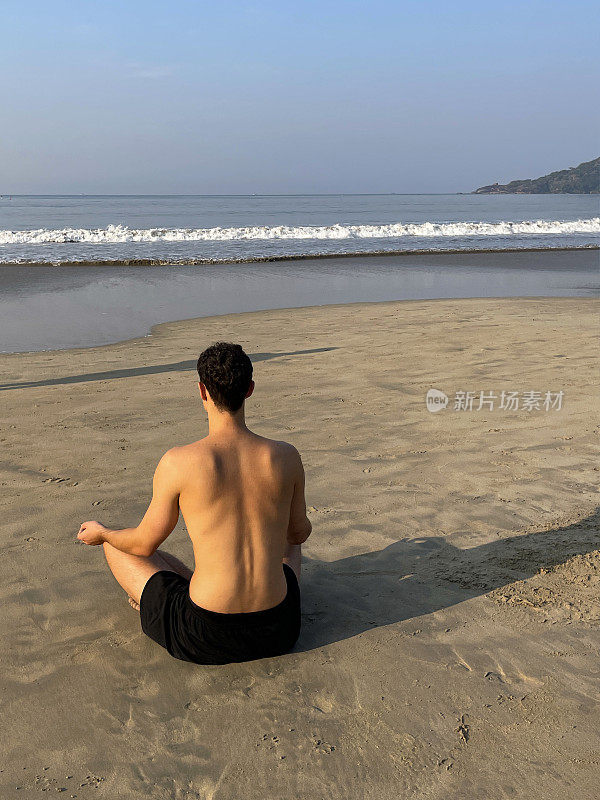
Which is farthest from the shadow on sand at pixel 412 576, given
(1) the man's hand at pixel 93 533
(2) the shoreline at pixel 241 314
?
(2) the shoreline at pixel 241 314

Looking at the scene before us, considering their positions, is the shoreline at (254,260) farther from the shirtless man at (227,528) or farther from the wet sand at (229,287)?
the shirtless man at (227,528)

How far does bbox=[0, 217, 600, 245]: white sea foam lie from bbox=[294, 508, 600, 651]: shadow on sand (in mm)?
30584

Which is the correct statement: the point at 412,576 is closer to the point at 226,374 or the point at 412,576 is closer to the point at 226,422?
the point at 226,422

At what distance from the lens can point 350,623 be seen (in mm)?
3445

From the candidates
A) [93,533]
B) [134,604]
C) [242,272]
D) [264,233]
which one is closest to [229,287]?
[242,272]

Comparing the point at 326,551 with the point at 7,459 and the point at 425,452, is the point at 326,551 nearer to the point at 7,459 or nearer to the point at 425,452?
the point at 425,452

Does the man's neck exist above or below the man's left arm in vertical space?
above

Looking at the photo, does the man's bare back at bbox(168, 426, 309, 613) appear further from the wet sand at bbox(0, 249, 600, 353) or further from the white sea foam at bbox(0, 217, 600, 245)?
the white sea foam at bbox(0, 217, 600, 245)

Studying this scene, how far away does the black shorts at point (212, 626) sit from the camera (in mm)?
2984

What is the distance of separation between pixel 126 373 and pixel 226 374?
624 centimetres

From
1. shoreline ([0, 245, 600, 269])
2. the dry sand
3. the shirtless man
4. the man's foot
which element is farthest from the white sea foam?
the shirtless man

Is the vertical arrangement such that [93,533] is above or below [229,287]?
above

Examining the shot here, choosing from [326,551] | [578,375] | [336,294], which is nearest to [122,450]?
[326,551]

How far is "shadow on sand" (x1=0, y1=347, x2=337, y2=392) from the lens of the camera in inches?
327
